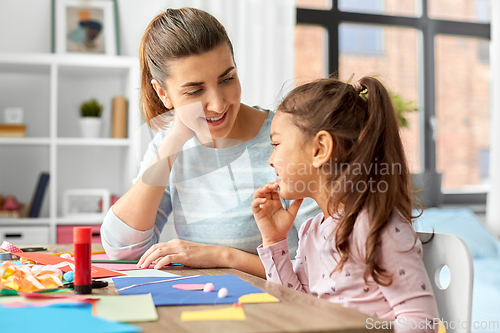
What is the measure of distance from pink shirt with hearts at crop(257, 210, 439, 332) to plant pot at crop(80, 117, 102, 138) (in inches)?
65.6

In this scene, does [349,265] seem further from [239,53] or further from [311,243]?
[239,53]

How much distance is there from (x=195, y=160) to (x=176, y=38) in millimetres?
349

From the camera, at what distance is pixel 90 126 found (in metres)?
2.38

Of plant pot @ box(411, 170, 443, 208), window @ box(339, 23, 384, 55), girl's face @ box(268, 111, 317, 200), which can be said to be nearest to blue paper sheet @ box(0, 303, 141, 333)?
girl's face @ box(268, 111, 317, 200)

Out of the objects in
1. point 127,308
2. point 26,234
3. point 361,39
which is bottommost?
point 26,234

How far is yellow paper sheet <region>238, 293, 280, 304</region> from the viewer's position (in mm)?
667

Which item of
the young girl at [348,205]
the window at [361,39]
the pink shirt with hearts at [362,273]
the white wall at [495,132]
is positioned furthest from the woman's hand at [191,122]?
the white wall at [495,132]

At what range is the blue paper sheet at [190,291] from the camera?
0.67 m

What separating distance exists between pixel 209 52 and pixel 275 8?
1.91 meters

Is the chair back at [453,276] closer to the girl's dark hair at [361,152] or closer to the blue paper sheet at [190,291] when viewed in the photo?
the girl's dark hair at [361,152]

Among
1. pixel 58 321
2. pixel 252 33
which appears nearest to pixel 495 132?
pixel 252 33

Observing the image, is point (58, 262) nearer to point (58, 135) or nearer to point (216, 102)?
point (216, 102)

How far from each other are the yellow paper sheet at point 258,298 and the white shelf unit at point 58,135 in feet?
5.62

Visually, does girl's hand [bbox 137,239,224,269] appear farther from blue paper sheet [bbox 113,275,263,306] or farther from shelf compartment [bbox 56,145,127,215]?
shelf compartment [bbox 56,145,127,215]
